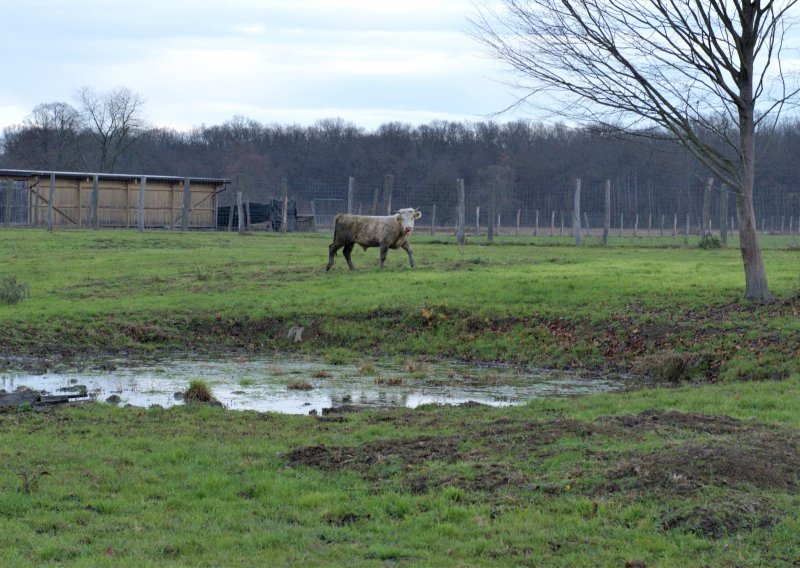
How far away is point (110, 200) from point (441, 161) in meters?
44.4

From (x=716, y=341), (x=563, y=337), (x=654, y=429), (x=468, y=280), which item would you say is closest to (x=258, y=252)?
(x=468, y=280)

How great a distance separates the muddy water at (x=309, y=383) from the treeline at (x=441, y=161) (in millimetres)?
51703

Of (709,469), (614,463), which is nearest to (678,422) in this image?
(614,463)

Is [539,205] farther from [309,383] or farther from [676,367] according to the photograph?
[309,383]

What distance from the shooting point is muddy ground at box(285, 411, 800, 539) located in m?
7.11

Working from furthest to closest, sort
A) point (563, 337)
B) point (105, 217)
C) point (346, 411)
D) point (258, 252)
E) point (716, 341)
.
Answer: point (105, 217) → point (258, 252) → point (563, 337) → point (716, 341) → point (346, 411)

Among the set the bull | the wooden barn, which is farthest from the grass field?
the wooden barn

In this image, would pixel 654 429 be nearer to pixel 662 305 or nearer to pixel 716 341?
pixel 716 341

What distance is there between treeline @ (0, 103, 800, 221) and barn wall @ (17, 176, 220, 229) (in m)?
15.9

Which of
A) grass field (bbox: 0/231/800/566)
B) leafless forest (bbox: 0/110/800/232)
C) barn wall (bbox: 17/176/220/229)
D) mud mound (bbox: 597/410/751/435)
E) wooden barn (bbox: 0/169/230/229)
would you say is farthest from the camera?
leafless forest (bbox: 0/110/800/232)

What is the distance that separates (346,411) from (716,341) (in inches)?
278

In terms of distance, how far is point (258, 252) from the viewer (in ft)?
104

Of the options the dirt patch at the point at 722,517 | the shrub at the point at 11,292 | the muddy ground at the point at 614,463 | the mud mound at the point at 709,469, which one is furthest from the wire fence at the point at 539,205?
the dirt patch at the point at 722,517

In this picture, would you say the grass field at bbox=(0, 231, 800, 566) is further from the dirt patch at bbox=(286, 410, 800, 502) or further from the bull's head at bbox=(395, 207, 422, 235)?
the bull's head at bbox=(395, 207, 422, 235)
